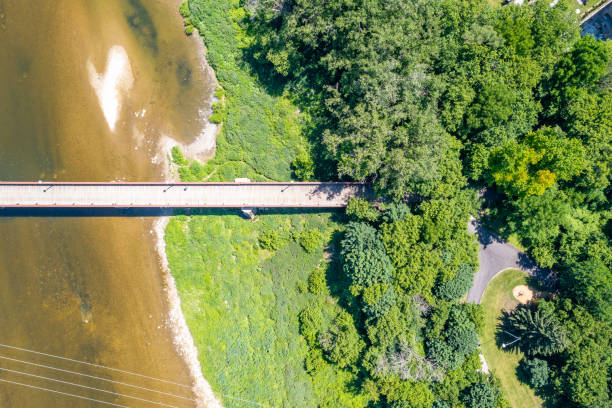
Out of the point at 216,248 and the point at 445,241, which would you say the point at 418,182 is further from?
the point at 216,248

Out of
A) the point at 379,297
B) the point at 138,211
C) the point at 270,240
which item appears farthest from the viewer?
the point at 138,211

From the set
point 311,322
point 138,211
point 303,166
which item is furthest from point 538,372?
point 138,211

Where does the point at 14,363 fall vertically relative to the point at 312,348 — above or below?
below

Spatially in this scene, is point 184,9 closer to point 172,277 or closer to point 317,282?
point 172,277

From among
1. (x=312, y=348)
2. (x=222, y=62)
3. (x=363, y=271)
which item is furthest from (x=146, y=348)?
(x=222, y=62)

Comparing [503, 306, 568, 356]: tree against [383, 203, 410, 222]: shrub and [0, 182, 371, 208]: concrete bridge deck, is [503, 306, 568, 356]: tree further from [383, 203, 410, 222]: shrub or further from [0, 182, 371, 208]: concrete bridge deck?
[0, 182, 371, 208]: concrete bridge deck

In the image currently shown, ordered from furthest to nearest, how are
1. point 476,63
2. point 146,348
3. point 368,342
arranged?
point 146,348, point 368,342, point 476,63

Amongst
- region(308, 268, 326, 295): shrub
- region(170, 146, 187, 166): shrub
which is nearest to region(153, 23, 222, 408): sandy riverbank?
region(170, 146, 187, 166): shrub
